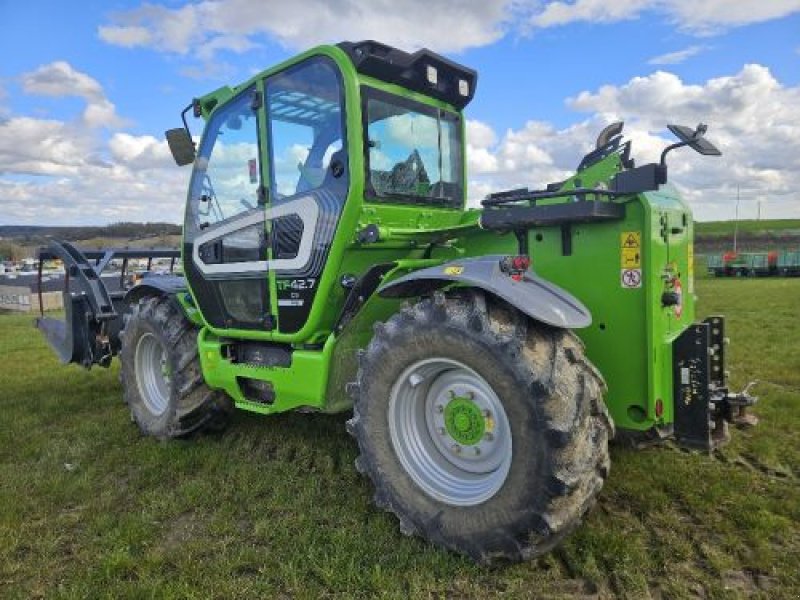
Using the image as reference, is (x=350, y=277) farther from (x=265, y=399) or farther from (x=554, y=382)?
(x=554, y=382)

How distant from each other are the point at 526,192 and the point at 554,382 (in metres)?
1.38

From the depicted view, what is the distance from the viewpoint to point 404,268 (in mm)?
4164

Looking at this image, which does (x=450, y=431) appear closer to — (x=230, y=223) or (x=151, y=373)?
(x=230, y=223)

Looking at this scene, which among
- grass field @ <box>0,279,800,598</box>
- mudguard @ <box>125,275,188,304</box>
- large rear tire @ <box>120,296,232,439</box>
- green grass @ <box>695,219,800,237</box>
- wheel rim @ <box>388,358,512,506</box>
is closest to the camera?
grass field @ <box>0,279,800,598</box>

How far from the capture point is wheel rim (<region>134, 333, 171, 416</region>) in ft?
19.7

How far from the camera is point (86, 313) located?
6977mm

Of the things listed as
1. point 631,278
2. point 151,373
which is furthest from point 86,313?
point 631,278

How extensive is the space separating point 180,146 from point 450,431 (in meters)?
3.49

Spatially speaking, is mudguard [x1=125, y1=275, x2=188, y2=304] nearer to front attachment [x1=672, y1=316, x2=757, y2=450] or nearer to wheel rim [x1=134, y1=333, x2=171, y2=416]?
wheel rim [x1=134, y1=333, x2=171, y2=416]

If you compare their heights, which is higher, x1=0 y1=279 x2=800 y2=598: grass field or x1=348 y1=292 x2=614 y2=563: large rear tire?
x1=348 y1=292 x2=614 y2=563: large rear tire

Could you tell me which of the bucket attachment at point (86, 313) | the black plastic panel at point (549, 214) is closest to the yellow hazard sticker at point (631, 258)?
the black plastic panel at point (549, 214)

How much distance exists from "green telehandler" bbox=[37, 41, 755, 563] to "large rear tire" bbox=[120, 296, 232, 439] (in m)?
0.02

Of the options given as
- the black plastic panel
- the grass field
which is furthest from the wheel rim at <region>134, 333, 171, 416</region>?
the black plastic panel

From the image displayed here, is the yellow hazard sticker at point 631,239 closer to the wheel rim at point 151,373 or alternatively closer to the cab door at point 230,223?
the cab door at point 230,223
